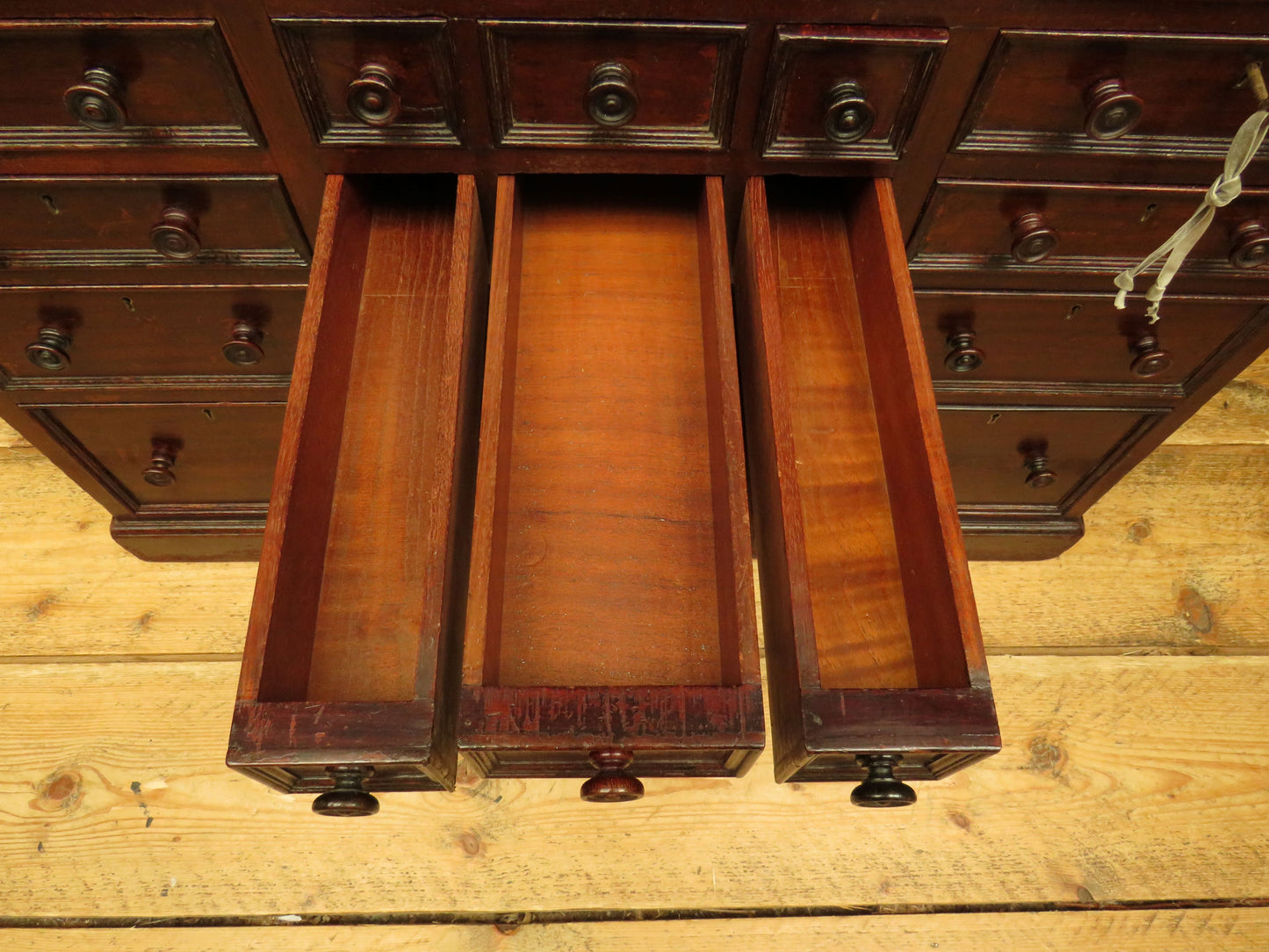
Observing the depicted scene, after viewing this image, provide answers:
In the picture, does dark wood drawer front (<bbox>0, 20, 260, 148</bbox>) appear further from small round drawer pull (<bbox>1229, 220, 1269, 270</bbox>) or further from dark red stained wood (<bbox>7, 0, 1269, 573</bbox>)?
small round drawer pull (<bbox>1229, 220, 1269, 270</bbox>)

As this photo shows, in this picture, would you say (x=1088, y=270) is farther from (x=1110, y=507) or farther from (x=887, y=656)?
(x=1110, y=507)

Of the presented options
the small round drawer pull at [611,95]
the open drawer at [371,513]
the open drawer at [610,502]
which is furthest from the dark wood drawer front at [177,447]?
the small round drawer pull at [611,95]

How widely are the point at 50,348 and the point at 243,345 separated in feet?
0.69

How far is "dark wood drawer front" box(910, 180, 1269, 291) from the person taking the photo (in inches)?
30.0

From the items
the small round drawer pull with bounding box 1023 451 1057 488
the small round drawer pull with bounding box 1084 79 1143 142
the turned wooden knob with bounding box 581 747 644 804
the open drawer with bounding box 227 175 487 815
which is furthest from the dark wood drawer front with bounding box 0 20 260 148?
the small round drawer pull with bounding box 1023 451 1057 488

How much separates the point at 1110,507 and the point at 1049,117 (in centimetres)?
81

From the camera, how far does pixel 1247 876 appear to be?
3.32 ft

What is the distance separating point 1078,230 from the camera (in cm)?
80

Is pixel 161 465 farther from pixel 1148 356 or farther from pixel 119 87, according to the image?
pixel 1148 356

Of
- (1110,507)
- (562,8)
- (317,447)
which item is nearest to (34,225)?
(317,447)

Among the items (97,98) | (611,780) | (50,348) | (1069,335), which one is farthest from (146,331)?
(1069,335)

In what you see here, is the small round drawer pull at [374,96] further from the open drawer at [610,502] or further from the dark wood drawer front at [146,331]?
the dark wood drawer front at [146,331]

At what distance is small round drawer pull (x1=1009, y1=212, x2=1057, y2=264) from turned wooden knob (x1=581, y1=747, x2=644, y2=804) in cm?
58

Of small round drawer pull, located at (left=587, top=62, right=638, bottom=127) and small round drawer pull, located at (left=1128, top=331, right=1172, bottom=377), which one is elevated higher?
small round drawer pull, located at (left=587, top=62, right=638, bottom=127)
